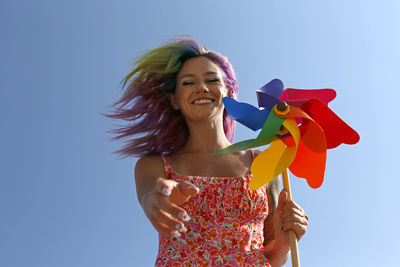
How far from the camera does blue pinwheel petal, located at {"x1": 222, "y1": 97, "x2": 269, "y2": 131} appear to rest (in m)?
3.15

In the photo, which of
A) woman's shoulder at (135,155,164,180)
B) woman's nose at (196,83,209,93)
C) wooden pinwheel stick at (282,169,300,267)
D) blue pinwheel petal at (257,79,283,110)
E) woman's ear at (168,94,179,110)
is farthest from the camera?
woman's ear at (168,94,179,110)

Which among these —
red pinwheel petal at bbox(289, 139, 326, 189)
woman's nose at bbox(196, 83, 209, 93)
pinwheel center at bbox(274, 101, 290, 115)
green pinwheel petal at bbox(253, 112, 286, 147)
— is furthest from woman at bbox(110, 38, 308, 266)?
pinwheel center at bbox(274, 101, 290, 115)

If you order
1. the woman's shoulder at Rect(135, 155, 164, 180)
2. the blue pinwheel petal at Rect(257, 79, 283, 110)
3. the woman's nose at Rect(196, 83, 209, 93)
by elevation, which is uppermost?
the woman's nose at Rect(196, 83, 209, 93)

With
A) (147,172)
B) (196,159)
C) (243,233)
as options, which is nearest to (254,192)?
(243,233)

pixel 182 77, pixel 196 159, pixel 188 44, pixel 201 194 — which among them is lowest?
pixel 201 194

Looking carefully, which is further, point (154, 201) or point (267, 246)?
point (267, 246)

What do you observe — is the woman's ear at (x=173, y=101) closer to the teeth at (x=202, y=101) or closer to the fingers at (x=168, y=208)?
the teeth at (x=202, y=101)

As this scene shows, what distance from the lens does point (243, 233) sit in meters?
3.07

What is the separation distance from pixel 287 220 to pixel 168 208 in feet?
3.95

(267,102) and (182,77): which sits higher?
(182,77)

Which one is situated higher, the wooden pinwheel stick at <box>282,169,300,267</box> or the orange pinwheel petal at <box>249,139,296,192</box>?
the orange pinwheel petal at <box>249,139,296,192</box>

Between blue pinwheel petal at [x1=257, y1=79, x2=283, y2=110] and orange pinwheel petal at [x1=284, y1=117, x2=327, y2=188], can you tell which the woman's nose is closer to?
blue pinwheel petal at [x1=257, y1=79, x2=283, y2=110]

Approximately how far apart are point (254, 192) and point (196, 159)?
49 centimetres

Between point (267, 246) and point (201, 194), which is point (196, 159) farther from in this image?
point (267, 246)
